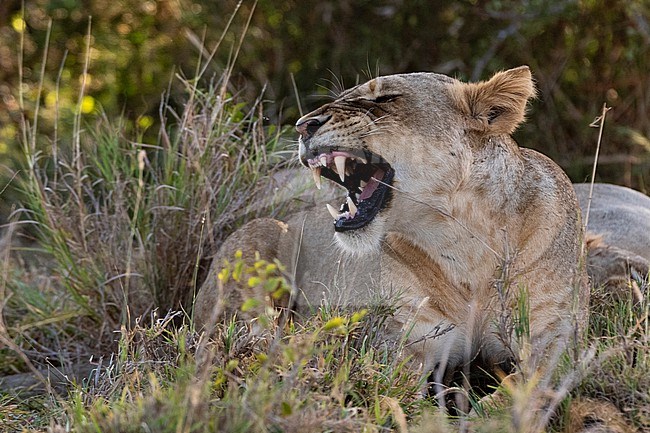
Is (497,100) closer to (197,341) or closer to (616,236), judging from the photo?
(197,341)

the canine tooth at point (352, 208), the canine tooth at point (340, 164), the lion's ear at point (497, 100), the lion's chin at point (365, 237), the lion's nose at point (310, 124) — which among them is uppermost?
Result: the lion's ear at point (497, 100)

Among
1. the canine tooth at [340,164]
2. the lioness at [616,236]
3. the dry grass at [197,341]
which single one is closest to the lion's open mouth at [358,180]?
the canine tooth at [340,164]

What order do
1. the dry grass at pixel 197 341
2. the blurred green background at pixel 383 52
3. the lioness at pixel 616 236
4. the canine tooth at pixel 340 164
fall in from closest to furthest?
the dry grass at pixel 197 341, the canine tooth at pixel 340 164, the lioness at pixel 616 236, the blurred green background at pixel 383 52

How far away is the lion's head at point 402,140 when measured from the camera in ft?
10.6

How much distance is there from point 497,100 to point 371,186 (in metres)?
0.51

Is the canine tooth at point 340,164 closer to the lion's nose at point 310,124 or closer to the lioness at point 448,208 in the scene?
the lioness at point 448,208

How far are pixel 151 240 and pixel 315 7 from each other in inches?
137

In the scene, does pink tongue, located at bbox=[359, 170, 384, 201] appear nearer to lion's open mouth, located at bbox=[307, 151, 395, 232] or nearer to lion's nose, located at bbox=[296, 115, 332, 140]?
lion's open mouth, located at bbox=[307, 151, 395, 232]

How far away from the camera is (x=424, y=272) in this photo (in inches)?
134

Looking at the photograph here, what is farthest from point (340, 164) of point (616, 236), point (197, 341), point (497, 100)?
point (616, 236)

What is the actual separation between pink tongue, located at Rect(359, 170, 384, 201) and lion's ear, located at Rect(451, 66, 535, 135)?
13.9 inches

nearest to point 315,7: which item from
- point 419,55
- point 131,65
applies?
point 419,55

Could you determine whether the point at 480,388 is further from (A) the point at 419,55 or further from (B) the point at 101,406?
(A) the point at 419,55

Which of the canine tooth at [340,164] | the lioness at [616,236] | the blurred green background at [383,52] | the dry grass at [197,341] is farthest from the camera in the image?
the blurred green background at [383,52]
